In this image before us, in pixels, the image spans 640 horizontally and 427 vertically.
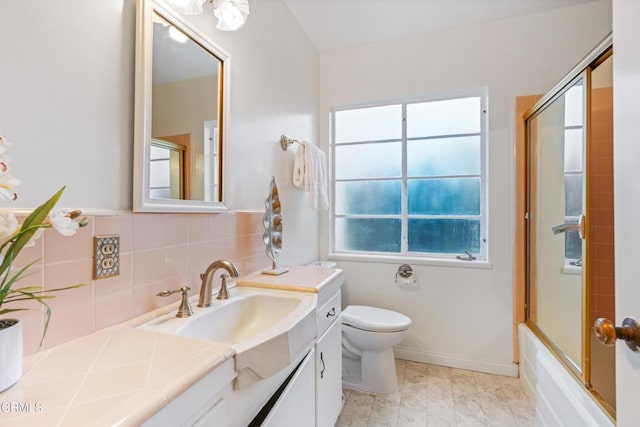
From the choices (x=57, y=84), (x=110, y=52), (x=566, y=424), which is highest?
(x=110, y=52)

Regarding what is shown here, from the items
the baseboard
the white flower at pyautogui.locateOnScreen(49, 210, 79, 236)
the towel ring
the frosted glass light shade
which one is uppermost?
the frosted glass light shade

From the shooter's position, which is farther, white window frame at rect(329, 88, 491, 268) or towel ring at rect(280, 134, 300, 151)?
white window frame at rect(329, 88, 491, 268)

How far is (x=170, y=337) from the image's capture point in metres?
0.72

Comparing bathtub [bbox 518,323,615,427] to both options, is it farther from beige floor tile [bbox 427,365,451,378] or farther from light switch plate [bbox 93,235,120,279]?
light switch plate [bbox 93,235,120,279]

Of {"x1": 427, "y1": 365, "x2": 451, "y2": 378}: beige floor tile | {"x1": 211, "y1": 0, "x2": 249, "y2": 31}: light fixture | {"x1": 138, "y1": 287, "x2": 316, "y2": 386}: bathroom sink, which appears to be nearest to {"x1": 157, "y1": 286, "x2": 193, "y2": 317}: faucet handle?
{"x1": 138, "y1": 287, "x2": 316, "y2": 386}: bathroom sink

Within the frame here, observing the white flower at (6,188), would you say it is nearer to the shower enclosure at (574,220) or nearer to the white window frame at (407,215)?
the shower enclosure at (574,220)

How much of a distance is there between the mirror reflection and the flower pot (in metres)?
0.51

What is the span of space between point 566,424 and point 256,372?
1337 mm

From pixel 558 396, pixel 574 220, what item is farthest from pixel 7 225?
pixel 574 220

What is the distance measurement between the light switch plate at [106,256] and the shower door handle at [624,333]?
1.22 metres

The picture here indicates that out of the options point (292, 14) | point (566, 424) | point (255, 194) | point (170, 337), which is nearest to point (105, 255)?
point (170, 337)

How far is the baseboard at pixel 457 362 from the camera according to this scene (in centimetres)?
206

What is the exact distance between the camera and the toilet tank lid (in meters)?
1.81

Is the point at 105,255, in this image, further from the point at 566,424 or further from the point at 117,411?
the point at 566,424
